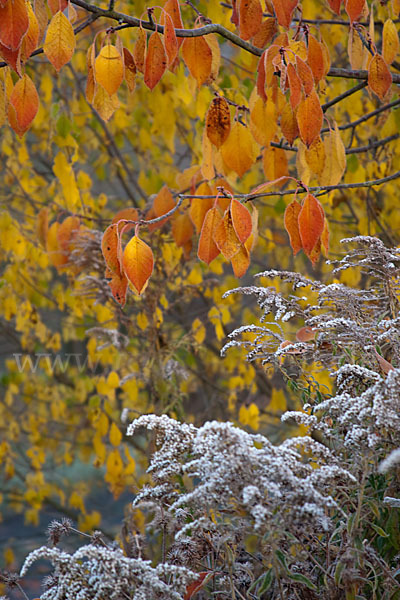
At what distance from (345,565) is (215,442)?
192mm

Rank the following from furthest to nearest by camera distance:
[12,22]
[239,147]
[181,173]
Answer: [181,173]
[239,147]
[12,22]

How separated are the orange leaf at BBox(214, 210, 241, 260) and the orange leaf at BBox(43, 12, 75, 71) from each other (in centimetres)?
34

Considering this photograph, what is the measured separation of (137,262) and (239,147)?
0.36m

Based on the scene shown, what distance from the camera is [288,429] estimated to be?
2848mm

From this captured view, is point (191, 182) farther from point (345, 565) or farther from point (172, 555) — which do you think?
point (345, 565)

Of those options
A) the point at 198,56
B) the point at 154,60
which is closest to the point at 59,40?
the point at 154,60

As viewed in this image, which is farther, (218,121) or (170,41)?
(218,121)

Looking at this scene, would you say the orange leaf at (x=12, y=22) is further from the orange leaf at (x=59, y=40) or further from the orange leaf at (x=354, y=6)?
the orange leaf at (x=354, y=6)

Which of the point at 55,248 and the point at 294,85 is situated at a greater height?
the point at 294,85

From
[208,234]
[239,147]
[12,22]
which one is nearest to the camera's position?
[12,22]

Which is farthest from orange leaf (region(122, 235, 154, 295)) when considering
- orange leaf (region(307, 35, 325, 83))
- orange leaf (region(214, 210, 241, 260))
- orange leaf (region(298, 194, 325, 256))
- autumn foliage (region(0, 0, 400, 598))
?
orange leaf (region(307, 35, 325, 83))

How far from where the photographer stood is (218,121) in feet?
3.77

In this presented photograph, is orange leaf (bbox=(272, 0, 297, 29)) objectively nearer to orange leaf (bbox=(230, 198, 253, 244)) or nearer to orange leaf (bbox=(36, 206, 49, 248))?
orange leaf (bbox=(230, 198, 253, 244))

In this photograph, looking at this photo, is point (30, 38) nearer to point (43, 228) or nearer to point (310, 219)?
point (310, 219)
